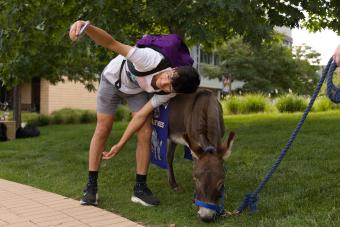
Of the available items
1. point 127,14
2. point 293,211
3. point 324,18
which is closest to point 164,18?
point 127,14

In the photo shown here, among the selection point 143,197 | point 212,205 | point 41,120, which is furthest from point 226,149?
point 41,120

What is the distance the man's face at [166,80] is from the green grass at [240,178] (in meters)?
1.22

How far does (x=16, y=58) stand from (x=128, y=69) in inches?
203

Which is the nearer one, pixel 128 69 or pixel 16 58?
pixel 128 69

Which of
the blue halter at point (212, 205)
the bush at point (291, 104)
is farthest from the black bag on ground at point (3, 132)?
the blue halter at point (212, 205)

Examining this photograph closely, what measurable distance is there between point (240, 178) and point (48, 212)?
247cm

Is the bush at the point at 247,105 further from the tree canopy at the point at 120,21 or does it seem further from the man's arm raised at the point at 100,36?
the man's arm raised at the point at 100,36

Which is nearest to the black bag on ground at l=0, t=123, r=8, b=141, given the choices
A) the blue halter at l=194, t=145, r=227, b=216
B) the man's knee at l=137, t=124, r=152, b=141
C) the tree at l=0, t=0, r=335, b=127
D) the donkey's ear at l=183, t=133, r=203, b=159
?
the tree at l=0, t=0, r=335, b=127

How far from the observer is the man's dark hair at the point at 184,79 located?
4801 millimetres

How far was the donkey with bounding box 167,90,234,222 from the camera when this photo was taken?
167 inches

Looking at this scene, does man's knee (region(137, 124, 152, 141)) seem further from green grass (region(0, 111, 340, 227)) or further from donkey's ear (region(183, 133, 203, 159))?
donkey's ear (region(183, 133, 203, 159))

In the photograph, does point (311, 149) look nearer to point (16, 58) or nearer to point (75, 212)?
point (75, 212)

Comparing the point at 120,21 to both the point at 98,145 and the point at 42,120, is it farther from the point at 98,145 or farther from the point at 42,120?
the point at 42,120

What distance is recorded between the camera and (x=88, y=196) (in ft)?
18.0
